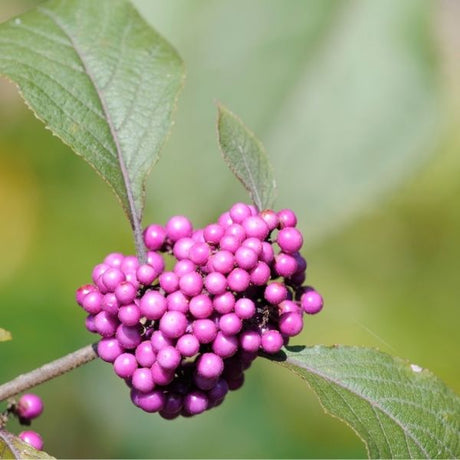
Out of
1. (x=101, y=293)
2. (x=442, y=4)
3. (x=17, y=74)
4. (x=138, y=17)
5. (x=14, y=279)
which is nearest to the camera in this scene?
(x=101, y=293)

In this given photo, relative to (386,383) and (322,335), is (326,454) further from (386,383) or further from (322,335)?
(386,383)

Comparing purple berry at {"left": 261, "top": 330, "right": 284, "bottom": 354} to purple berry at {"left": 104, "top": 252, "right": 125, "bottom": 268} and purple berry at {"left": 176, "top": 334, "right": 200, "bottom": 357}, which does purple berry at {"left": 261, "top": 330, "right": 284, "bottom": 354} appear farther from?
purple berry at {"left": 104, "top": 252, "right": 125, "bottom": 268}

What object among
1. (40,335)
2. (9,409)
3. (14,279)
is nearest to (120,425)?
(40,335)

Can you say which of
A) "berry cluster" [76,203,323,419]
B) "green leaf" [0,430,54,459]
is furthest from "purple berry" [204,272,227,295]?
"green leaf" [0,430,54,459]

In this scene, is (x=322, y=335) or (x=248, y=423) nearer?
(x=248, y=423)

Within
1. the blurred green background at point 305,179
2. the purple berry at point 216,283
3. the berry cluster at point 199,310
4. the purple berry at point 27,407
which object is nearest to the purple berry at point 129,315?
Answer: the berry cluster at point 199,310

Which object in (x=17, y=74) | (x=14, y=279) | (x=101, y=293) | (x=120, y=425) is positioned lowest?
(x=120, y=425)
